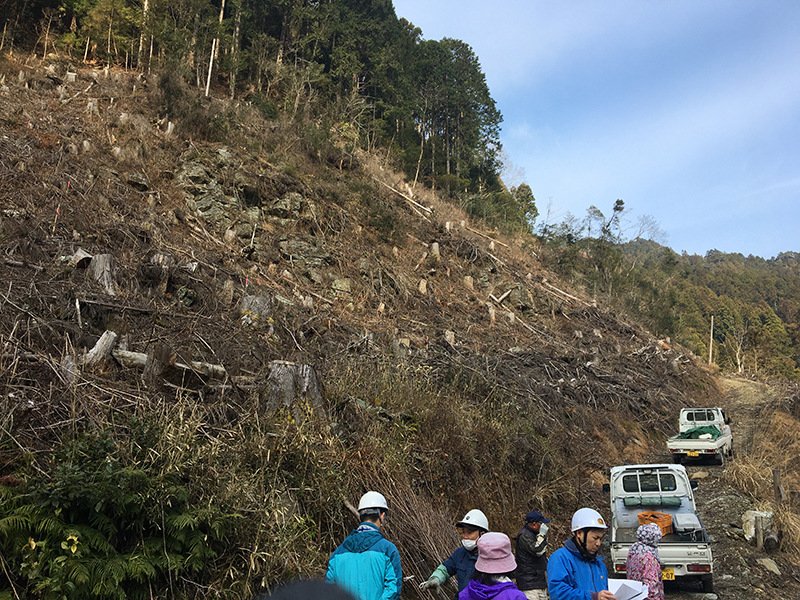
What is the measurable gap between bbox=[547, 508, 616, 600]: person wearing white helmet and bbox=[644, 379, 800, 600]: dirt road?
4.92 meters

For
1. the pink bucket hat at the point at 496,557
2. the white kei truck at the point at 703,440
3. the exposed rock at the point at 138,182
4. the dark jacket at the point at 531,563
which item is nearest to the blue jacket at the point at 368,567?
the pink bucket hat at the point at 496,557

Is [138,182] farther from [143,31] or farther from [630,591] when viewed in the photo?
[143,31]

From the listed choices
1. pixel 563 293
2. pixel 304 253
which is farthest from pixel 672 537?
pixel 563 293

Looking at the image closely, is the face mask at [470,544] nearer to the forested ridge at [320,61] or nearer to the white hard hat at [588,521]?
the white hard hat at [588,521]

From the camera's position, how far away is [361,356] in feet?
27.2

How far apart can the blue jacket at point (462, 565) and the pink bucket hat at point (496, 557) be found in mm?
982

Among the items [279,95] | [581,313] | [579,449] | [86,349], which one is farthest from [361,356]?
[279,95]

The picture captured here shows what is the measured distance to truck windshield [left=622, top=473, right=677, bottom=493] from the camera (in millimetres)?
9002

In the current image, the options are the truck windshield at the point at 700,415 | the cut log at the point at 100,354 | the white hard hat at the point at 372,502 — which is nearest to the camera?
the white hard hat at the point at 372,502

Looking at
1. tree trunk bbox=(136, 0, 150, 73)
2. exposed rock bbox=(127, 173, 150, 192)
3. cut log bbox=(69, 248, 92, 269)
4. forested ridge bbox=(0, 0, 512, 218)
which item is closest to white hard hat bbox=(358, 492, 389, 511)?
cut log bbox=(69, 248, 92, 269)

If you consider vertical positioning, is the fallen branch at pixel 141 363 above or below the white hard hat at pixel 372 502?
above

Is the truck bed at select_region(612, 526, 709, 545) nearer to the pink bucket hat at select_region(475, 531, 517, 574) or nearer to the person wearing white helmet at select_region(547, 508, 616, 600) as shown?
the person wearing white helmet at select_region(547, 508, 616, 600)

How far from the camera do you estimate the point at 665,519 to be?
25.2 feet

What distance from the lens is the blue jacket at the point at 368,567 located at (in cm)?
350
